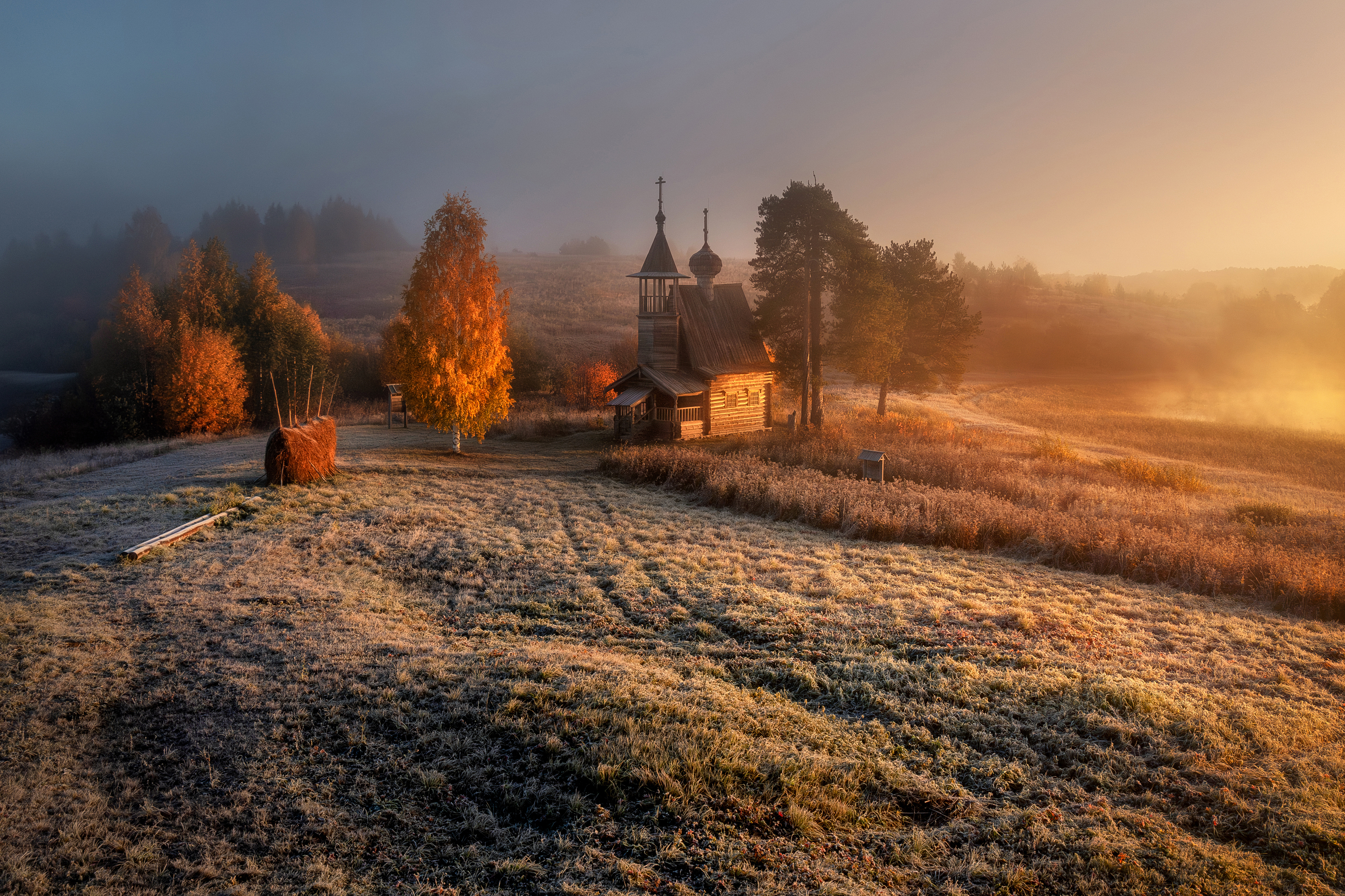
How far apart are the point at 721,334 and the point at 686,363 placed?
259 centimetres

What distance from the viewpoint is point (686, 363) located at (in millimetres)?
32000

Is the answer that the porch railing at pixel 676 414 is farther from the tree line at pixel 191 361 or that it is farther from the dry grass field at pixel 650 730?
the tree line at pixel 191 361

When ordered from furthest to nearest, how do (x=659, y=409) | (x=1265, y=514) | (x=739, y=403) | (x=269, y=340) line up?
(x=269, y=340), (x=739, y=403), (x=659, y=409), (x=1265, y=514)

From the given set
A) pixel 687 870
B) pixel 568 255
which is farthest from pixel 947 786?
pixel 568 255

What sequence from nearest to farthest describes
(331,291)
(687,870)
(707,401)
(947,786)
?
(687,870) < (947,786) < (707,401) < (331,291)

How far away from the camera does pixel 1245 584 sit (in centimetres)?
1170

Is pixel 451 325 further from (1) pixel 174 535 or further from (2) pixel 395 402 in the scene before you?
(2) pixel 395 402

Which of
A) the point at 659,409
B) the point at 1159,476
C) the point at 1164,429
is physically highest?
the point at 659,409

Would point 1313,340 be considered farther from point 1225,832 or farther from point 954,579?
point 1225,832

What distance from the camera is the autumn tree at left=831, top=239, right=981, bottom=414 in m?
32.9

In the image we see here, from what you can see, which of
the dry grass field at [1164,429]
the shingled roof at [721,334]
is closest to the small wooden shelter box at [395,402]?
the shingled roof at [721,334]

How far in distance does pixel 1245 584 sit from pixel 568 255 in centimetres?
17642

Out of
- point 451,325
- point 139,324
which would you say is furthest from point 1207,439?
point 139,324

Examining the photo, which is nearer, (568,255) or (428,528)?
(428,528)
